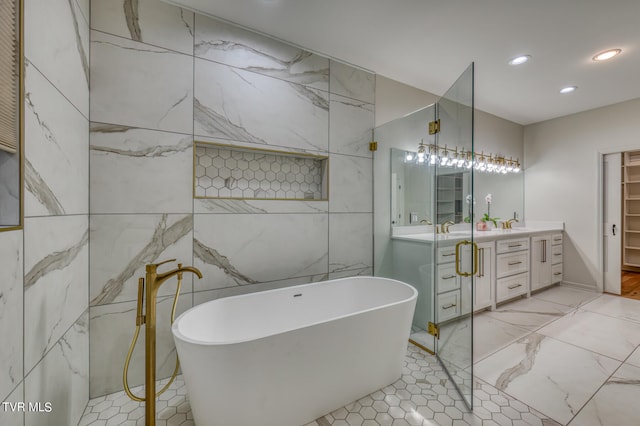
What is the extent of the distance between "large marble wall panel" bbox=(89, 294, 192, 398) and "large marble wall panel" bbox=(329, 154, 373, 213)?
1672 millimetres

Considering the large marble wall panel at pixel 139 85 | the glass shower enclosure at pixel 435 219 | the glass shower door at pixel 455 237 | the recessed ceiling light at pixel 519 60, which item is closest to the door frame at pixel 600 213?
the recessed ceiling light at pixel 519 60

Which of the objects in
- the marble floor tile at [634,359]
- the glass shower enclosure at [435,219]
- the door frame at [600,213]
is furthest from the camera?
the door frame at [600,213]

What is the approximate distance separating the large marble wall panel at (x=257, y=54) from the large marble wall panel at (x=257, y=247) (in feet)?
3.95

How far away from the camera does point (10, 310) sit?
913 millimetres

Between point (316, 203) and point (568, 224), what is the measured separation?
417cm

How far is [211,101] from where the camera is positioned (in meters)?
2.02

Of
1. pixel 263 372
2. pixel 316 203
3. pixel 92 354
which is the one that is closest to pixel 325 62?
pixel 316 203

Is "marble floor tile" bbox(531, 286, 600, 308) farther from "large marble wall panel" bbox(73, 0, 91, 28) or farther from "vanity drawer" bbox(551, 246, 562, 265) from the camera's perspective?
"large marble wall panel" bbox(73, 0, 91, 28)

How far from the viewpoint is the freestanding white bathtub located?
128cm

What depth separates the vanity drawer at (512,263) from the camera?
127 inches

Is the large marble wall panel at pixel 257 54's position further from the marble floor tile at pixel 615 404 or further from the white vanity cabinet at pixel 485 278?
the marble floor tile at pixel 615 404

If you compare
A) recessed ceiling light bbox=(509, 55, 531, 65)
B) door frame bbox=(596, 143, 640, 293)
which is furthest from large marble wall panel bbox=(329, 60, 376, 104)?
door frame bbox=(596, 143, 640, 293)

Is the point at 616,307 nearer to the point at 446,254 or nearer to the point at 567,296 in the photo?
the point at 567,296

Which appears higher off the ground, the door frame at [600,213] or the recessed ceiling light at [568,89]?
the recessed ceiling light at [568,89]
